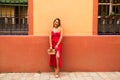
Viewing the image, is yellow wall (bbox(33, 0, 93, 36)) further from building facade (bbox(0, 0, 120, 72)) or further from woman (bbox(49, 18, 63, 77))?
woman (bbox(49, 18, 63, 77))

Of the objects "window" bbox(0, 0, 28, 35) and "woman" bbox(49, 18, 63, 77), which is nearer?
"woman" bbox(49, 18, 63, 77)

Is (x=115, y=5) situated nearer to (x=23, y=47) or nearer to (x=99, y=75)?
(x=99, y=75)

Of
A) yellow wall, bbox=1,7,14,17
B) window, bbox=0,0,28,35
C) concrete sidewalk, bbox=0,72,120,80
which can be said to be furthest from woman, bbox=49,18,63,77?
yellow wall, bbox=1,7,14,17

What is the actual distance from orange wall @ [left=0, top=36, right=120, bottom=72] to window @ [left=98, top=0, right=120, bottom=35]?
0.37m

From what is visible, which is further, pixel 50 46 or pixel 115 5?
pixel 115 5

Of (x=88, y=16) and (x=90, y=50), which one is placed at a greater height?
(x=88, y=16)

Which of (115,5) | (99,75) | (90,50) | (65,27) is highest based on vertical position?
(115,5)

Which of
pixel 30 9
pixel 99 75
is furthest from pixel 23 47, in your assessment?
pixel 99 75

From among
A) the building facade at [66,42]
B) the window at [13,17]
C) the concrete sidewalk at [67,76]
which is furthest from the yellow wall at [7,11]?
the concrete sidewalk at [67,76]

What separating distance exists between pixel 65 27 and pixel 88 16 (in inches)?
29.5

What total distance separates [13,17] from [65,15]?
61.6 inches

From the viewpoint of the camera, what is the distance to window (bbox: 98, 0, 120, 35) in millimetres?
9109

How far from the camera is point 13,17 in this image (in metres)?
8.94

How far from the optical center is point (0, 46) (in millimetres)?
8633
